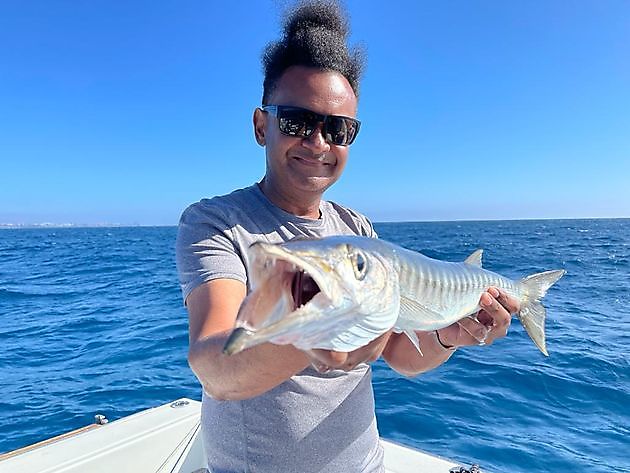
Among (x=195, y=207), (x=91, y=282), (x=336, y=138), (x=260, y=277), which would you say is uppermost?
(x=336, y=138)

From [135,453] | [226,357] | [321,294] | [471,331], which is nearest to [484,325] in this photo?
[471,331]

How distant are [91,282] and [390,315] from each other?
20.4 metres

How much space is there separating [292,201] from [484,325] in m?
1.23

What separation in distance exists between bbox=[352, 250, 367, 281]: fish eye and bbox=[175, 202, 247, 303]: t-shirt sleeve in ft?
2.11

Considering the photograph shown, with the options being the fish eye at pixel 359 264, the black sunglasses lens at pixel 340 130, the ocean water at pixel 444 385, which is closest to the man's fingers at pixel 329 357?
the fish eye at pixel 359 264

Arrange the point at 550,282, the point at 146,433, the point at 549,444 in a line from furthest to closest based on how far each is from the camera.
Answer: the point at 549,444, the point at 146,433, the point at 550,282

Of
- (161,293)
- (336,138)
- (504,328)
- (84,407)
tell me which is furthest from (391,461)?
(161,293)

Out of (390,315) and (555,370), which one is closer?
(390,315)

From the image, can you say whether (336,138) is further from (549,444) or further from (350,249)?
(549,444)

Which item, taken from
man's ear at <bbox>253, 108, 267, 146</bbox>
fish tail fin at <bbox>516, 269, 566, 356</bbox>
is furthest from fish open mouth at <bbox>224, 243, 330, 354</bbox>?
fish tail fin at <bbox>516, 269, 566, 356</bbox>

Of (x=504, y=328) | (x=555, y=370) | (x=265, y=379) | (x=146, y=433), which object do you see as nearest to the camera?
(x=265, y=379)

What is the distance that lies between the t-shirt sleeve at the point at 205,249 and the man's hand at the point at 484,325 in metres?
1.26

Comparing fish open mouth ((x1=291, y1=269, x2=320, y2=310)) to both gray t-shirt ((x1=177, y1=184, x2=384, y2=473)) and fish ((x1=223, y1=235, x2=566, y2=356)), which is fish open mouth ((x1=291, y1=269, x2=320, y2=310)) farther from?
gray t-shirt ((x1=177, y1=184, x2=384, y2=473))

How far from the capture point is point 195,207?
207 centimetres
